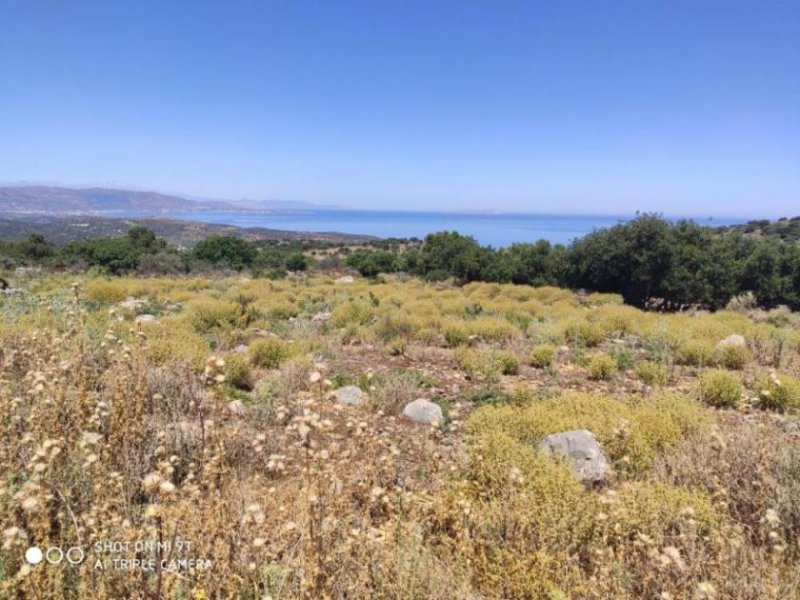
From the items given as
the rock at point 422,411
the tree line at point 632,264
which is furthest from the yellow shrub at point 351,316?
the tree line at point 632,264

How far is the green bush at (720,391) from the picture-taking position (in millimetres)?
5836

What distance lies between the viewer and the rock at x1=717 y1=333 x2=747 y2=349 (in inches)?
319

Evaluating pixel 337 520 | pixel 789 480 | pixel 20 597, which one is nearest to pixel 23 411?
pixel 20 597

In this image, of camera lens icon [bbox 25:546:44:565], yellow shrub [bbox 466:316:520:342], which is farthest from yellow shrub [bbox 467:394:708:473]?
yellow shrub [bbox 466:316:520:342]

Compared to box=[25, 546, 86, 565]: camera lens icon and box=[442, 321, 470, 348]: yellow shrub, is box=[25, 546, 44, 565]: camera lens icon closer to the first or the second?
box=[25, 546, 86, 565]: camera lens icon

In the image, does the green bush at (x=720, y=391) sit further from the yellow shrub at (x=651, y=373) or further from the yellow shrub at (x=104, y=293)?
the yellow shrub at (x=104, y=293)

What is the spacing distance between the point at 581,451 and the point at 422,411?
182 cm

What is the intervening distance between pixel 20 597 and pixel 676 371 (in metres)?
7.96

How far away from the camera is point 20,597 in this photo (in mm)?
2076

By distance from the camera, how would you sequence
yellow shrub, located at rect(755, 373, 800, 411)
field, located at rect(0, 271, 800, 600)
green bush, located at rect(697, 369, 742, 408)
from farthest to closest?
green bush, located at rect(697, 369, 742, 408) → yellow shrub, located at rect(755, 373, 800, 411) → field, located at rect(0, 271, 800, 600)

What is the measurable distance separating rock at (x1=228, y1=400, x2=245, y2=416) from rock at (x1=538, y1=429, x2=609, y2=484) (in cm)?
286

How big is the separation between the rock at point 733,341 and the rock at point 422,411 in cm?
A: 583

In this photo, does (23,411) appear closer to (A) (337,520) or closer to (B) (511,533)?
(A) (337,520)

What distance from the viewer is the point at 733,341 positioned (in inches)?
339
